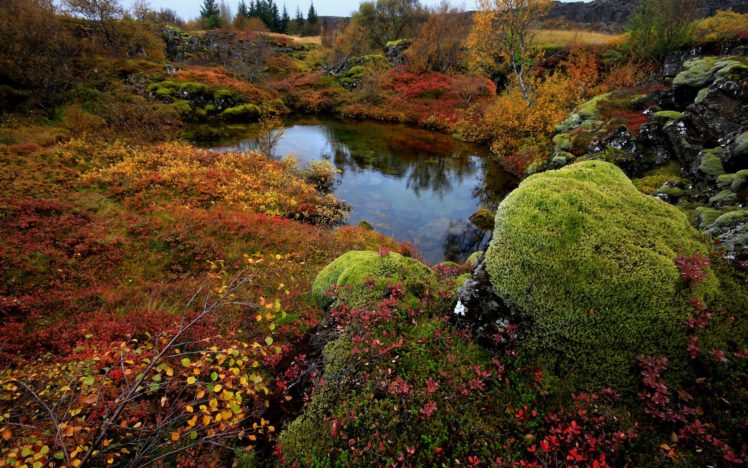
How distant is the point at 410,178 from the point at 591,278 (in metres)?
18.4

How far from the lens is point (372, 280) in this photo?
635 centimetres

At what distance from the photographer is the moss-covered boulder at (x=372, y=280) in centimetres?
611

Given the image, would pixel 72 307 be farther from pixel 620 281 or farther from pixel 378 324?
pixel 620 281

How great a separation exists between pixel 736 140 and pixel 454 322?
1031 cm

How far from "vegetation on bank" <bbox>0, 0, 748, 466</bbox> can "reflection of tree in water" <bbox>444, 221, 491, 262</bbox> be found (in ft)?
4.27

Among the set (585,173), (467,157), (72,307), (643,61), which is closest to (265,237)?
(72,307)

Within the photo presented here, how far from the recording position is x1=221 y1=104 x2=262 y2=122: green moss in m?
32.7

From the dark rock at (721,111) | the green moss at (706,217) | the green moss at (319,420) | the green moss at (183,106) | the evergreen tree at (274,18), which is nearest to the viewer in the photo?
the green moss at (319,420)

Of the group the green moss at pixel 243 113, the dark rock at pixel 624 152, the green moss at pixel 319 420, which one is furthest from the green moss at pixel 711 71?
the green moss at pixel 243 113

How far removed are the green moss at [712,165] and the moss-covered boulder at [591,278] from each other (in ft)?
22.2

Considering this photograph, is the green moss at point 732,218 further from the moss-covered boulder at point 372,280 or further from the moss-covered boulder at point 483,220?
the moss-covered boulder at point 483,220

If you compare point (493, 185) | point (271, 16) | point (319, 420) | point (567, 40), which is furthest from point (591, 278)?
point (271, 16)

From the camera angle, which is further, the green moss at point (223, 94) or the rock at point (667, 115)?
the green moss at point (223, 94)

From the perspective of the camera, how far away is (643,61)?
2777 centimetres
